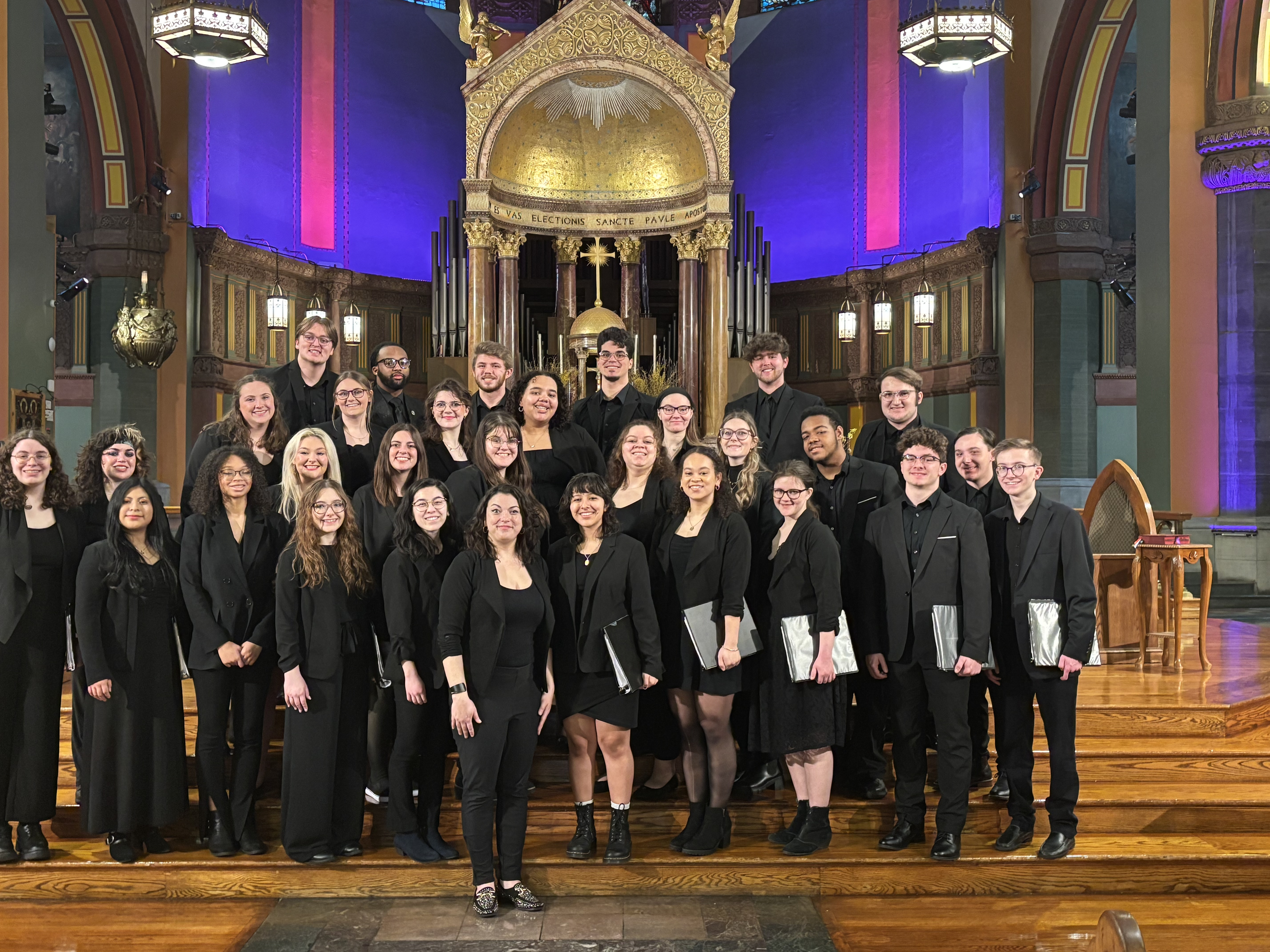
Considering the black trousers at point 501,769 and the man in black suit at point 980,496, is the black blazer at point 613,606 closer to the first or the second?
the black trousers at point 501,769

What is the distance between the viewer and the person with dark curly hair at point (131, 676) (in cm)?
392

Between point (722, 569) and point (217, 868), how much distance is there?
2066 millimetres

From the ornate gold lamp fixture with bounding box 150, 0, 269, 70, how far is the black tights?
22.4ft

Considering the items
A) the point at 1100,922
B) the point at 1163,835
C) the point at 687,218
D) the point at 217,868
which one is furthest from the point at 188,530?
the point at 687,218

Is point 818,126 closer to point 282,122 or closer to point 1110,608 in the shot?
point 282,122

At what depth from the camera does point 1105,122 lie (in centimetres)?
1085

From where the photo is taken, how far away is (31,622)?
402 centimetres

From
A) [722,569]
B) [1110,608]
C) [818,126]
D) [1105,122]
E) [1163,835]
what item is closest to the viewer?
[722,569]

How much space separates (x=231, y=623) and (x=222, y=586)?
0.44 feet

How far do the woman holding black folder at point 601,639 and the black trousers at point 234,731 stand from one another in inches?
42.5

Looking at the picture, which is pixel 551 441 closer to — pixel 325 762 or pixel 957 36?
pixel 325 762

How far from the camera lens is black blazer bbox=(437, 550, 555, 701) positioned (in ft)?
12.1

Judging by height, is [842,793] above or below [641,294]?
below

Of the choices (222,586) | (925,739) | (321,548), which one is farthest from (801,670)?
(222,586)
